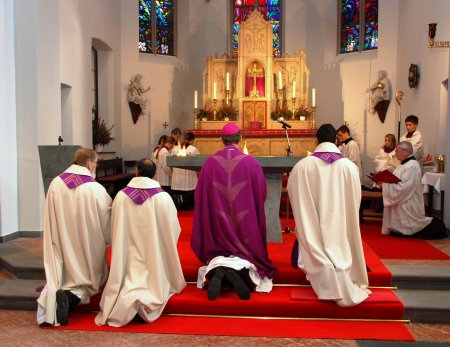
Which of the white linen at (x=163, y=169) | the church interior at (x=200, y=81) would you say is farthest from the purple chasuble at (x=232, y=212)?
the white linen at (x=163, y=169)

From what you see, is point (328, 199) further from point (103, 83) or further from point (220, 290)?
point (103, 83)

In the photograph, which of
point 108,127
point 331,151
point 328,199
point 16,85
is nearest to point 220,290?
point 328,199

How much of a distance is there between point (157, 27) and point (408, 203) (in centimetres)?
1021

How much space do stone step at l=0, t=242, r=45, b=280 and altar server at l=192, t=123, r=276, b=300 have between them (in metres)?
1.89

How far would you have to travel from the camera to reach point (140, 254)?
4.71 m

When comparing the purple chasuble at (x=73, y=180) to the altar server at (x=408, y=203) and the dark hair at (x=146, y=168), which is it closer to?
the dark hair at (x=146, y=168)

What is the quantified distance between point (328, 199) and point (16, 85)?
5.17m

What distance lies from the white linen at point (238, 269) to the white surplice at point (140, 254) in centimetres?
41

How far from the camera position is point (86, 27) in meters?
11.1

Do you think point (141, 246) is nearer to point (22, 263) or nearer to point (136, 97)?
point (22, 263)

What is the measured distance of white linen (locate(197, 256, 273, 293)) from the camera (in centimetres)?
484

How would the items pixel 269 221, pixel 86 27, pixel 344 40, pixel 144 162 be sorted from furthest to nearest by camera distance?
pixel 344 40 → pixel 86 27 → pixel 269 221 → pixel 144 162

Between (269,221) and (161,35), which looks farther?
(161,35)

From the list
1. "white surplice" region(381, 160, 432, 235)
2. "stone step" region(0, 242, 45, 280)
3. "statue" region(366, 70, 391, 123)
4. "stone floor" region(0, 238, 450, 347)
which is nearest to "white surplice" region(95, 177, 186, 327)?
"stone floor" region(0, 238, 450, 347)
